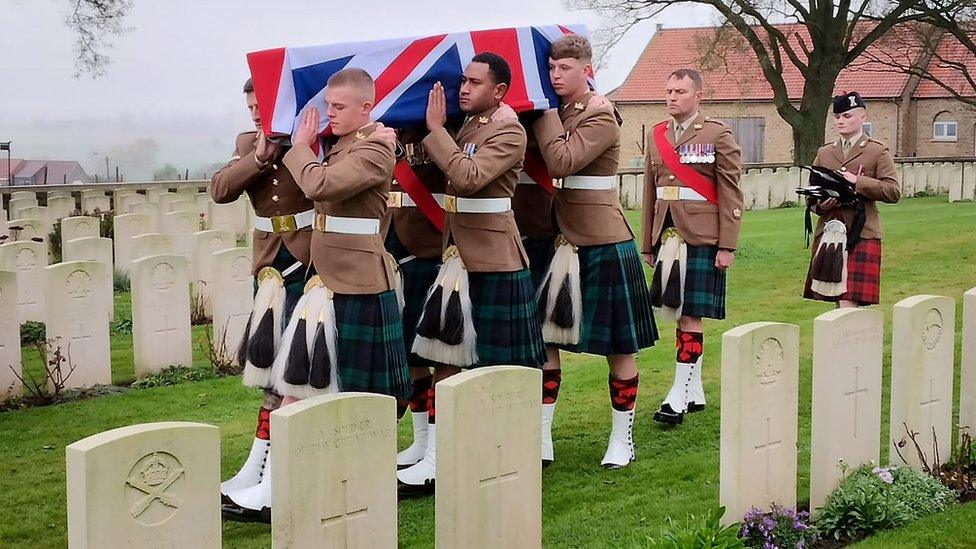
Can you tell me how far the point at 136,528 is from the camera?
2.83 metres

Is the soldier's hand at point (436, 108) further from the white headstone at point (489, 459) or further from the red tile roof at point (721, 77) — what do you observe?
the red tile roof at point (721, 77)

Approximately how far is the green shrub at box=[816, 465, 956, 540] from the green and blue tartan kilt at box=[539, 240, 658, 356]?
1.17 meters

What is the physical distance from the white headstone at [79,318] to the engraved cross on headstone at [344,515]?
4343 mm

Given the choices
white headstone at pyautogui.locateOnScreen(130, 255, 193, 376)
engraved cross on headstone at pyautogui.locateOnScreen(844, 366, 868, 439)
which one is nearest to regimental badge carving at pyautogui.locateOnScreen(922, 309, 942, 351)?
engraved cross on headstone at pyautogui.locateOnScreen(844, 366, 868, 439)

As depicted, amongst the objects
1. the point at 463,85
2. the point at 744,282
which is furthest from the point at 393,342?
the point at 744,282

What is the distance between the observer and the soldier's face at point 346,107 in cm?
434

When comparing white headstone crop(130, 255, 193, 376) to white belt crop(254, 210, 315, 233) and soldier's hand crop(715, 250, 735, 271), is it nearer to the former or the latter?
white belt crop(254, 210, 315, 233)

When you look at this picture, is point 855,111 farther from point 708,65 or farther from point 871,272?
point 708,65

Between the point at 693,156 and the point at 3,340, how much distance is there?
409cm

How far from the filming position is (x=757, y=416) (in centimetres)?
424

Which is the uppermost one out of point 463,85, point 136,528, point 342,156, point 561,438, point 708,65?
point 708,65

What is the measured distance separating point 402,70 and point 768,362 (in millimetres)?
1916

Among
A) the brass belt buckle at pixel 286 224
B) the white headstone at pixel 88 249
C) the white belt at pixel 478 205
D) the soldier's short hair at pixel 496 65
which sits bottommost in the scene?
the white headstone at pixel 88 249

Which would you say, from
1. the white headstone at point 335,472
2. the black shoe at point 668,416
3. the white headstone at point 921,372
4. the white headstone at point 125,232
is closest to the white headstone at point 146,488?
the white headstone at point 335,472
